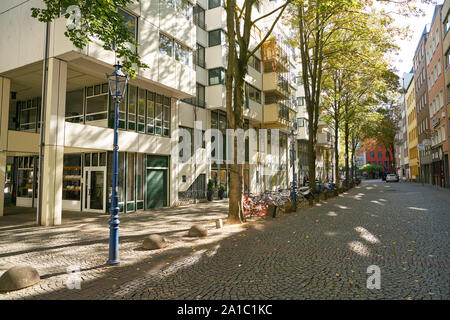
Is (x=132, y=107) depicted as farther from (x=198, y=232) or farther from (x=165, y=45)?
(x=198, y=232)

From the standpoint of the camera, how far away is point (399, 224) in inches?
426

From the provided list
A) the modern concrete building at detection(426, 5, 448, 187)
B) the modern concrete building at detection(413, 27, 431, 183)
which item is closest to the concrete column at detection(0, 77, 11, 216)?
the modern concrete building at detection(426, 5, 448, 187)

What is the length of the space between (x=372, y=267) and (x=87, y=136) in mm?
12035

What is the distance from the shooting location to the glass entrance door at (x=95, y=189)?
14953 mm

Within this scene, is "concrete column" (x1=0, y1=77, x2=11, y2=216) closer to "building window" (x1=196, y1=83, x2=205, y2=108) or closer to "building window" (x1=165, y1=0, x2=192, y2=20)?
"building window" (x1=165, y1=0, x2=192, y2=20)

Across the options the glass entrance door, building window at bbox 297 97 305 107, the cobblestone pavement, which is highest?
building window at bbox 297 97 305 107

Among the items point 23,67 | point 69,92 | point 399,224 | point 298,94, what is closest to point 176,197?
point 69,92

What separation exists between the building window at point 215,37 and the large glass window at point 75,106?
34.1ft

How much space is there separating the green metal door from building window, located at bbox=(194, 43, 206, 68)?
8.78m

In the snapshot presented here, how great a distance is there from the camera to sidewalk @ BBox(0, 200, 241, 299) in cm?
606

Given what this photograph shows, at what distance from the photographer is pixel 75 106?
16.4m

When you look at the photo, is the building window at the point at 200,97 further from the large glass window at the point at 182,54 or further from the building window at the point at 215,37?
the building window at the point at 215,37

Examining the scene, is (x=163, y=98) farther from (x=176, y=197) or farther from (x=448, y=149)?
(x=448, y=149)
